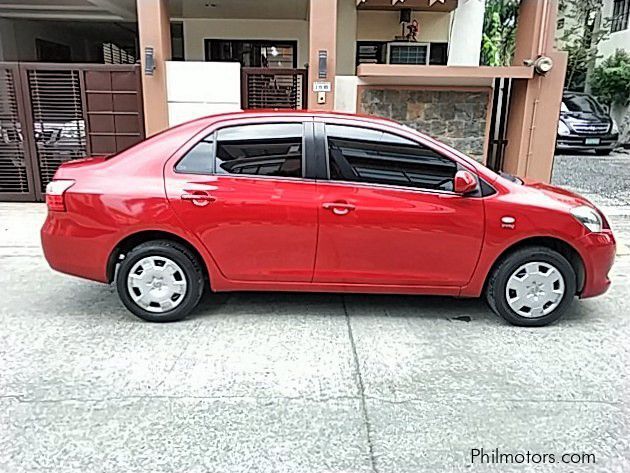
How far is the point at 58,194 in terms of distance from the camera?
4105 mm

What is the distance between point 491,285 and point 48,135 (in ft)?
22.4

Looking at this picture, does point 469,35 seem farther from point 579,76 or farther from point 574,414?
point 579,76

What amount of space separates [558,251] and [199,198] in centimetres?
283

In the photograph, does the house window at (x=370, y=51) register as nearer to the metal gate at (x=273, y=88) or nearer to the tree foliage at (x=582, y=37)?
the metal gate at (x=273, y=88)

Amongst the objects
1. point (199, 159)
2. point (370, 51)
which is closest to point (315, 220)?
point (199, 159)

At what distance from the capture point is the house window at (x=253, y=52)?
13.0 metres

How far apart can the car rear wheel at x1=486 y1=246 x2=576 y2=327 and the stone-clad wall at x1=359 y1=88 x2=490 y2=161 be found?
188 inches

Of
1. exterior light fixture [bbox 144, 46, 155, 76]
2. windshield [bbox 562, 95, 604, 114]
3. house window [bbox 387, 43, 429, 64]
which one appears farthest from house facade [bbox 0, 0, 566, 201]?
windshield [bbox 562, 95, 604, 114]

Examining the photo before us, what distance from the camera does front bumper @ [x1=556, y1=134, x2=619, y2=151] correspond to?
1583 cm

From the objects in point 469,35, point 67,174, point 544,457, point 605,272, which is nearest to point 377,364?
point 544,457

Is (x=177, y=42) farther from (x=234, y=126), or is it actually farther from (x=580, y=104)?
(x=234, y=126)

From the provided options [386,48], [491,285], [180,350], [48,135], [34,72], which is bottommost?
[180,350]

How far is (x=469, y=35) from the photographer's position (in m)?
11.6

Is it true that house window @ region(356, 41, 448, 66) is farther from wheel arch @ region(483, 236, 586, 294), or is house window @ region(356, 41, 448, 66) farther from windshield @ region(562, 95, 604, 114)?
wheel arch @ region(483, 236, 586, 294)
